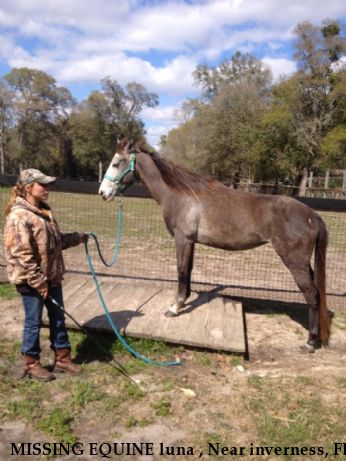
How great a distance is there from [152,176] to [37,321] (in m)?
2.22

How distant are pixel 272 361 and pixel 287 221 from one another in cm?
144

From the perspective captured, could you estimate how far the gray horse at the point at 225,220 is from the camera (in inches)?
153

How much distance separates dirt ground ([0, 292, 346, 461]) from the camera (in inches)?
98.0

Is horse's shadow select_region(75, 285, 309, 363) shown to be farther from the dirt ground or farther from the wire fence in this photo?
the dirt ground

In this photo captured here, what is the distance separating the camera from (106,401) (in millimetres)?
2854

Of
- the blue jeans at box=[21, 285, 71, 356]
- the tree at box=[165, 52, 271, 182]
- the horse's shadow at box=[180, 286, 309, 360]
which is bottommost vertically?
the horse's shadow at box=[180, 286, 309, 360]

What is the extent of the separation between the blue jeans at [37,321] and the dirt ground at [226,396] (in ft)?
1.42

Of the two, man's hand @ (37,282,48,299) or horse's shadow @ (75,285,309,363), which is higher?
man's hand @ (37,282,48,299)

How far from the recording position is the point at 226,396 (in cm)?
303

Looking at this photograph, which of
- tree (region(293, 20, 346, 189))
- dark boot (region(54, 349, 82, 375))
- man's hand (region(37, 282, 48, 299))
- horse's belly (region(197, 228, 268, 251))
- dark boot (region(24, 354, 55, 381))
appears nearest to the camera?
man's hand (region(37, 282, 48, 299))

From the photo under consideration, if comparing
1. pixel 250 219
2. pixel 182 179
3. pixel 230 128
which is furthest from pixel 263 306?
pixel 230 128

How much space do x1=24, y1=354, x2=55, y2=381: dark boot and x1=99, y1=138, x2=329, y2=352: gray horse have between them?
1.57 m

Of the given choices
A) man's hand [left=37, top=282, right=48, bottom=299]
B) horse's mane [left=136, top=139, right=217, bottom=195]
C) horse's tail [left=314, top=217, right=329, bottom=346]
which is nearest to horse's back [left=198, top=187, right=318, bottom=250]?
horse's mane [left=136, top=139, right=217, bottom=195]

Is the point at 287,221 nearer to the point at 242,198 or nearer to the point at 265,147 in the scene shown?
the point at 242,198
